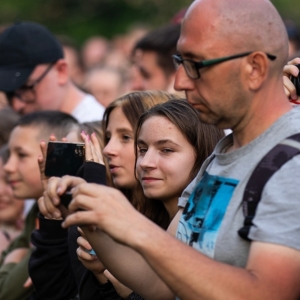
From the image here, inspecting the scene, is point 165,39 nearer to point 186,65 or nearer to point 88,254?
point 88,254

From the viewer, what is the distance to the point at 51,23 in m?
18.6

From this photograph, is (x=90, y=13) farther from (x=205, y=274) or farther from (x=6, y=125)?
(x=205, y=274)

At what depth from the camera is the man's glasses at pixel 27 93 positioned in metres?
6.14

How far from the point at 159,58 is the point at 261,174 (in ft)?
12.9

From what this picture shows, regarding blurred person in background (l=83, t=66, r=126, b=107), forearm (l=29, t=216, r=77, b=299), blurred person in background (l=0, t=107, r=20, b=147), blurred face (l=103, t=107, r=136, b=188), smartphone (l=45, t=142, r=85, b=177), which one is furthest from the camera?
blurred person in background (l=83, t=66, r=126, b=107)

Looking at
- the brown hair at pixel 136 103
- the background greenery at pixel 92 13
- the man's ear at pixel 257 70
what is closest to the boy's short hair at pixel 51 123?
the brown hair at pixel 136 103

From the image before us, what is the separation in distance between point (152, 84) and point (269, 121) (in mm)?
3790

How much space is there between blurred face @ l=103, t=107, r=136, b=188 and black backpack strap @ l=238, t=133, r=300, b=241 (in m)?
1.82

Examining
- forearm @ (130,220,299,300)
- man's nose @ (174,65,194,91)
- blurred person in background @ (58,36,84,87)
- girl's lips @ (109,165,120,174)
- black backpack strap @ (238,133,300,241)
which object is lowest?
blurred person in background @ (58,36,84,87)

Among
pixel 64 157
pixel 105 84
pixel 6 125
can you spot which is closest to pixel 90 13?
pixel 105 84

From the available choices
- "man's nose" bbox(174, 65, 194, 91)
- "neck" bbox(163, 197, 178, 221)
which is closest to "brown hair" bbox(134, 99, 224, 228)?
"neck" bbox(163, 197, 178, 221)

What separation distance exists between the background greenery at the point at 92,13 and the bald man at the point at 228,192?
49.5 ft

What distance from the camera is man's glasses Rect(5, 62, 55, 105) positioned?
6141 mm

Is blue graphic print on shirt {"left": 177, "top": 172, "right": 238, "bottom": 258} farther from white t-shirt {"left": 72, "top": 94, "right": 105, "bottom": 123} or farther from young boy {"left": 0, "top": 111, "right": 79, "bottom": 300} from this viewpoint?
white t-shirt {"left": 72, "top": 94, "right": 105, "bottom": 123}
